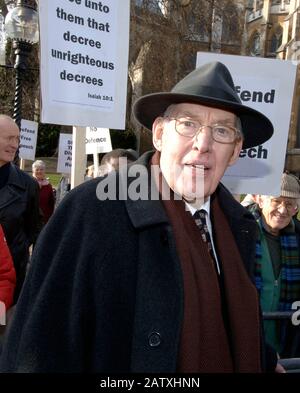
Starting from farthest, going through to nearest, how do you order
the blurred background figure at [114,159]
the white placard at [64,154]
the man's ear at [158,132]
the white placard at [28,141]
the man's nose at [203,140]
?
the white placard at [28,141]
the white placard at [64,154]
the blurred background figure at [114,159]
the man's ear at [158,132]
the man's nose at [203,140]

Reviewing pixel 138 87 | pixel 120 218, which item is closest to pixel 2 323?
pixel 120 218

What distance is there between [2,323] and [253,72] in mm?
2280

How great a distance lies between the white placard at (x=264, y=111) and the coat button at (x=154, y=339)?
1.98 m

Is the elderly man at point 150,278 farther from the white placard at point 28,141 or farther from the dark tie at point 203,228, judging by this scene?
the white placard at point 28,141

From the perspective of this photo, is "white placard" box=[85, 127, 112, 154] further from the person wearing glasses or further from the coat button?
the coat button

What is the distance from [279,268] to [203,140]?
6.04ft

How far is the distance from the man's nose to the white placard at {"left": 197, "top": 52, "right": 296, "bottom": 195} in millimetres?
1548

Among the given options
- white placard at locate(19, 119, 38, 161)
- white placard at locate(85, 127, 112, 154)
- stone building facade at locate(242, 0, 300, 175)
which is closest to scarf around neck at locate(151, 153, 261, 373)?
white placard at locate(85, 127, 112, 154)

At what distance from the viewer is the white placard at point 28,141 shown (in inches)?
364

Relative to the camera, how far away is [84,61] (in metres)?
3.03

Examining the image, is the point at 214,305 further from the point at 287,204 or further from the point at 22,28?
the point at 22,28

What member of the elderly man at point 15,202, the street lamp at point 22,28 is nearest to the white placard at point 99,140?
the street lamp at point 22,28

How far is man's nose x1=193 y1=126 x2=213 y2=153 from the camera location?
179 cm
